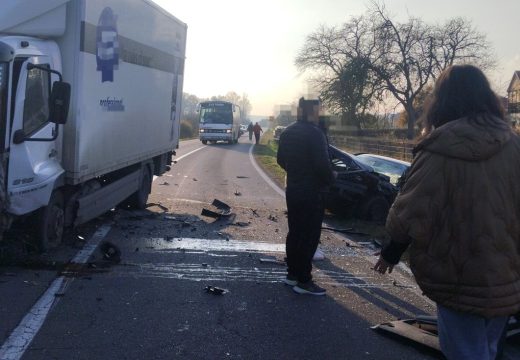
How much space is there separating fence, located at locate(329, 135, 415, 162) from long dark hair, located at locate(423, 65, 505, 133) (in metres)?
22.2

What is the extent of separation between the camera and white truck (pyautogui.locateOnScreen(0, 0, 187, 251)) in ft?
20.2

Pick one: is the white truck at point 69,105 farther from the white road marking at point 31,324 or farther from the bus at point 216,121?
the bus at point 216,121

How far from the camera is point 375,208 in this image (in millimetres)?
10758

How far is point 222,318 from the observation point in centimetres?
516

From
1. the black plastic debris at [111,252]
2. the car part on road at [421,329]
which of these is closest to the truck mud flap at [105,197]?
the black plastic debris at [111,252]

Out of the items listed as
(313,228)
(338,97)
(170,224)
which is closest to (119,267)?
(313,228)

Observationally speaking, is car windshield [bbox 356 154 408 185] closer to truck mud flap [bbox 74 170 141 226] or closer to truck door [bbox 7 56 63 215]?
truck mud flap [bbox 74 170 141 226]

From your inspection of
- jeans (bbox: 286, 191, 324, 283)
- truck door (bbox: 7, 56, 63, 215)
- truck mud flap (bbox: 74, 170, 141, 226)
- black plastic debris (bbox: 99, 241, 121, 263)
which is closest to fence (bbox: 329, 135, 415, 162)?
truck mud flap (bbox: 74, 170, 141, 226)

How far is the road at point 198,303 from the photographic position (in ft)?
14.6

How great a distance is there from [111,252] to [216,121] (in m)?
37.9

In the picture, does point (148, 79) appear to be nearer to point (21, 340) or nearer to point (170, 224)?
point (170, 224)

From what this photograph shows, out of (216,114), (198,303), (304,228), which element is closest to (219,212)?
(304,228)

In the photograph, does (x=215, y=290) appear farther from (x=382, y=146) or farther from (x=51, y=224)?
(x=382, y=146)

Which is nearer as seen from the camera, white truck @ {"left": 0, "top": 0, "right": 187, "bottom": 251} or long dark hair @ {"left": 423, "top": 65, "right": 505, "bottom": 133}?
long dark hair @ {"left": 423, "top": 65, "right": 505, "bottom": 133}
